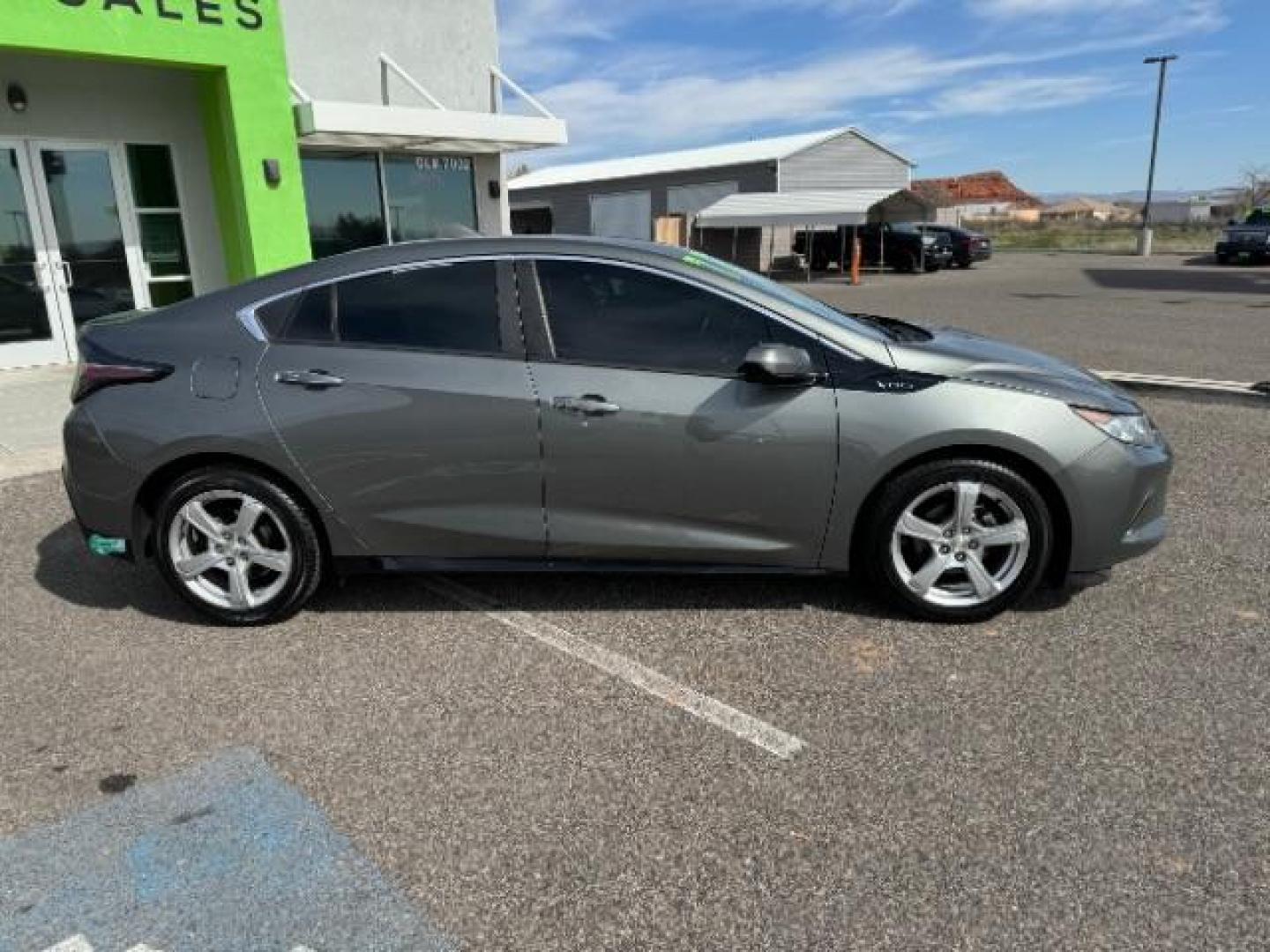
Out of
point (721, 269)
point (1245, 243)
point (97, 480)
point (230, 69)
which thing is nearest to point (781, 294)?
point (721, 269)

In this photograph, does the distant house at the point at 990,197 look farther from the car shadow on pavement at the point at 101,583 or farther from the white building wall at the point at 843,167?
the car shadow on pavement at the point at 101,583

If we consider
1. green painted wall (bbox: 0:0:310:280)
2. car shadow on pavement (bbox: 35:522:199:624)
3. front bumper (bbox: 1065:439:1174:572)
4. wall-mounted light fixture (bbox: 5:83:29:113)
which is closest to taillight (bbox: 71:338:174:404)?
car shadow on pavement (bbox: 35:522:199:624)

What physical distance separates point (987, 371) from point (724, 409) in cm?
107

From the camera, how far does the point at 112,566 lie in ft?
14.9

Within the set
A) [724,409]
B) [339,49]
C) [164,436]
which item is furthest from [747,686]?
[339,49]

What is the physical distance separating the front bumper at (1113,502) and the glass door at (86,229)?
399 inches

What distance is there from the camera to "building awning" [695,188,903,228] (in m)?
25.4

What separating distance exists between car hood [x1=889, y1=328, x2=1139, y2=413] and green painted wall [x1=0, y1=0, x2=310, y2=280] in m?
8.62

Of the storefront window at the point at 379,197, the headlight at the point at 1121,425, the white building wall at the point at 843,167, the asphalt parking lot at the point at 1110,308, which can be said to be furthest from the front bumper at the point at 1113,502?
the white building wall at the point at 843,167

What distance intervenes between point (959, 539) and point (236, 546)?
294 cm

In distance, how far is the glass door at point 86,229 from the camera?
9711 mm

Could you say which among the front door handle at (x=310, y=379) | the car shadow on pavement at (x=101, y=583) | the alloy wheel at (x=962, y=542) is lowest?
the car shadow on pavement at (x=101, y=583)

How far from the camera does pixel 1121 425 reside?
3557 millimetres

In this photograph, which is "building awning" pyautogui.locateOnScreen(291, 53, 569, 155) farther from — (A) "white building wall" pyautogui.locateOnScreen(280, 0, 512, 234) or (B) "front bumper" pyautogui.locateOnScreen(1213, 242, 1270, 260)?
(B) "front bumper" pyautogui.locateOnScreen(1213, 242, 1270, 260)
